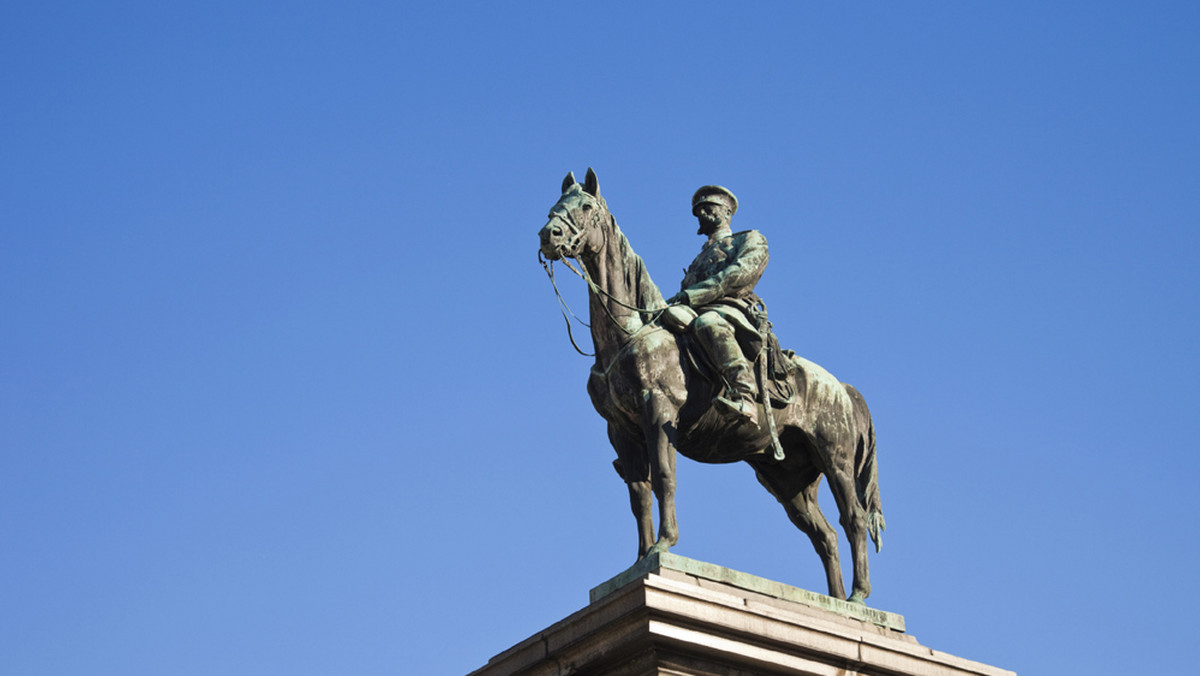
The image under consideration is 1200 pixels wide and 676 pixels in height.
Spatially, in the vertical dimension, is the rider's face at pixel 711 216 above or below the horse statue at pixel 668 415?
above

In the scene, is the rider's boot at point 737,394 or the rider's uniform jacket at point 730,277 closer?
the rider's boot at point 737,394

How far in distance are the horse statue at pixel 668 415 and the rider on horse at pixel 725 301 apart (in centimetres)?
A: 20

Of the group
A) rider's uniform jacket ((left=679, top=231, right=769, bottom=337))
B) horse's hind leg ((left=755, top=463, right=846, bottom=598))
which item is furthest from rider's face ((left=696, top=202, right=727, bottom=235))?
horse's hind leg ((left=755, top=463, right=846, bottom=598))

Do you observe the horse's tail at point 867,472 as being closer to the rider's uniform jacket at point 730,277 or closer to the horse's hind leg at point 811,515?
the horse's hind leg at point 811,515

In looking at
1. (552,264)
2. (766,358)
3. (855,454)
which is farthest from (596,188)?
(855,454)

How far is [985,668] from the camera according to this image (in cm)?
1341

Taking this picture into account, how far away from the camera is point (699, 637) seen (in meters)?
11.5

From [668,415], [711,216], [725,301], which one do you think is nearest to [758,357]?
[725,301]

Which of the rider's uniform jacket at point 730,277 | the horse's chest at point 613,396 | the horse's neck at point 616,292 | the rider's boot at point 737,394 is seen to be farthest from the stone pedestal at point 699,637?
the rider's uniform jacket at point 730,277

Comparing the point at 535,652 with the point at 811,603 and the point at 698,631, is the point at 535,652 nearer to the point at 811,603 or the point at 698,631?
the point at 698,631

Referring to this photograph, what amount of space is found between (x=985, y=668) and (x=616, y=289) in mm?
4353

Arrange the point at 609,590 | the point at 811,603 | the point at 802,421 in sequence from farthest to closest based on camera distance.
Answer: the point at 802,421, the point at 811,603, the point at 609,590

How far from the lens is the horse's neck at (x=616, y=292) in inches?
536

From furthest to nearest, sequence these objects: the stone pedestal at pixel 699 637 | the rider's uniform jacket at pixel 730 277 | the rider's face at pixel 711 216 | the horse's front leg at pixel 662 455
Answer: the rider's face at pixel 711 216 → the rider's uniform jacket at pixel 730 277 → the horse's front leg at pixel 662 455 → the stone pedestal at pixel 699 637
